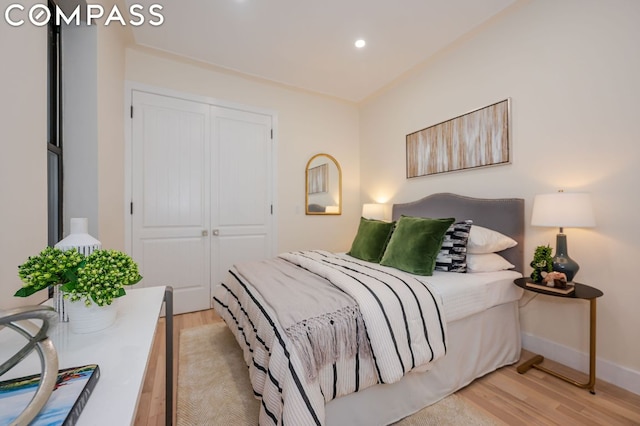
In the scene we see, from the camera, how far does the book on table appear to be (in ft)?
1.65

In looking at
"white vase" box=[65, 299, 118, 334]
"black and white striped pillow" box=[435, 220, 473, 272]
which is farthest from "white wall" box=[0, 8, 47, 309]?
"black and white striped pillow" box=[435, 220, 473, 272]

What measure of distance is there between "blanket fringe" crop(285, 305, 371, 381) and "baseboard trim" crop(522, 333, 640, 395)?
5.62 feet

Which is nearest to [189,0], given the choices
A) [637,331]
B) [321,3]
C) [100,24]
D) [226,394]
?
[100,24]

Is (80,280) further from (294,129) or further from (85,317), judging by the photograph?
(294,129)

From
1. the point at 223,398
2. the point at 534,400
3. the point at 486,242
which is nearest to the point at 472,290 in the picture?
the point at 486,242

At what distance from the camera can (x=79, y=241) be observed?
1.02m

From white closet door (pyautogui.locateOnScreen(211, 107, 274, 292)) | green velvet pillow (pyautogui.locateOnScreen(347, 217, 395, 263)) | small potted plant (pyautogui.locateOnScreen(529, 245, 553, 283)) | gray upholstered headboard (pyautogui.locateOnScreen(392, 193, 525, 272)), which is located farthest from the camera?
white closet door (pyautogui.locateOnScreen(211, 107, 274, 292))

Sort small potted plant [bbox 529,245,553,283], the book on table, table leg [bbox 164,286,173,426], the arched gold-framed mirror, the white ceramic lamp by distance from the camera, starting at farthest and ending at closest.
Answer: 1. the arched gold-framed mirror
2. small potted plant [bbox 529,245,553,283]
3. table leg [bbox 164,286,173,426]
4. the white ceramic lamp
5. the book on table

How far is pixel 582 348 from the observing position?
75.4 inches

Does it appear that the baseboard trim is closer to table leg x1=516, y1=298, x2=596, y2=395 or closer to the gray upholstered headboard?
table leg x1=516, y1=298, x2=596, y2=395

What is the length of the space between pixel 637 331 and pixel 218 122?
156 inches

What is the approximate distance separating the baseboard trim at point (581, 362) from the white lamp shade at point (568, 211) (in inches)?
37.9

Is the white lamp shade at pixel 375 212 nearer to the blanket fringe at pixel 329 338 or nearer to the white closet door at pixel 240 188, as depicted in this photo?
the white closet door at pixel 240 188

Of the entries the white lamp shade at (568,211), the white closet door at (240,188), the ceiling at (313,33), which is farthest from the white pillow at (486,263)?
the white closet door at (240,188)
